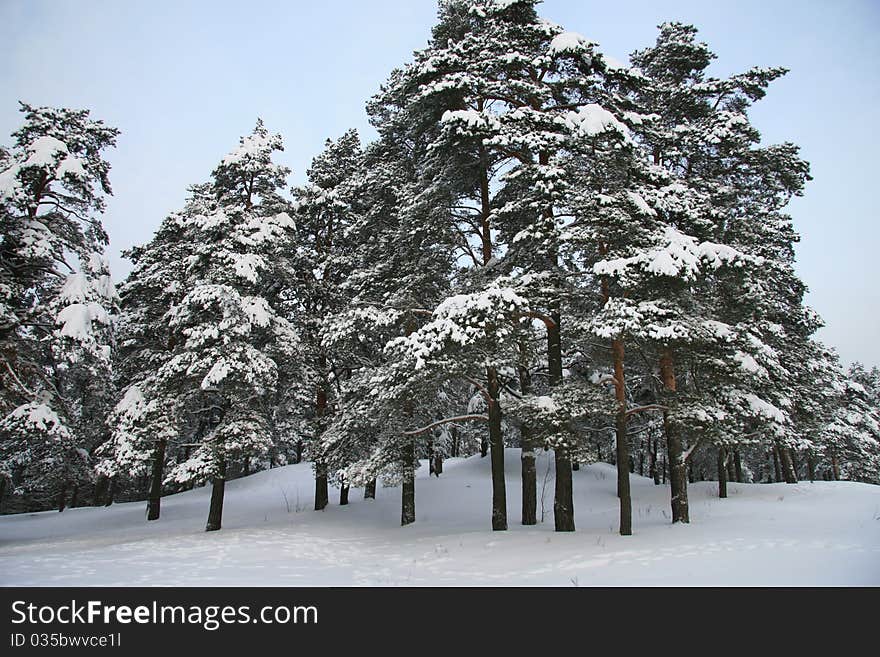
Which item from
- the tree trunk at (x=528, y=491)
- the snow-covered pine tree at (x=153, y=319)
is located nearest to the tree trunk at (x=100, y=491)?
the snow-covered pine tree at (x=153, y=319)

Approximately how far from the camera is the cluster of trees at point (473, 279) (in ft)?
36.7

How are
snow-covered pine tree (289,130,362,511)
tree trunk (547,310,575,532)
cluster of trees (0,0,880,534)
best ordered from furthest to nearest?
1. snow-covered pine tree (289,130,362,511)
2. tree trunk (547,310,575,532)
3. cluster of trees (0,0,880,534)

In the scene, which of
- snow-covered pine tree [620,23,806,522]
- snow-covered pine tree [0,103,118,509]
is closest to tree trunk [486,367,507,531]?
snow-covered pine tree [620,23,806,522]

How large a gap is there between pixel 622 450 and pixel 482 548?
3.92m

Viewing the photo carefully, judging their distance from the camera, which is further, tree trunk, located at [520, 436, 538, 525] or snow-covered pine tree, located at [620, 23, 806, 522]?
tree trunk, located at [520, 436, 538, 525]

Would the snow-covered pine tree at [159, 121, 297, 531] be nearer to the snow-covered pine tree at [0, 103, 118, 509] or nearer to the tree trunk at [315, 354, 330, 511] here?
the tree trunk at [315, 354, 330, 511]

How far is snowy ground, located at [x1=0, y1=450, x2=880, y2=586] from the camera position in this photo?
737 cm

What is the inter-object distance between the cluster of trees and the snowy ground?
174 centimetres

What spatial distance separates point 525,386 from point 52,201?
52.4ft

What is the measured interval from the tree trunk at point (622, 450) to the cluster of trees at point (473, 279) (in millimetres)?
59

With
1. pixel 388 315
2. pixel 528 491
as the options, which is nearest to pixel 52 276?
pixel 388 315

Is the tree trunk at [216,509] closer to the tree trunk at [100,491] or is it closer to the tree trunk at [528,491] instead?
the tree trunk at [528,491]
